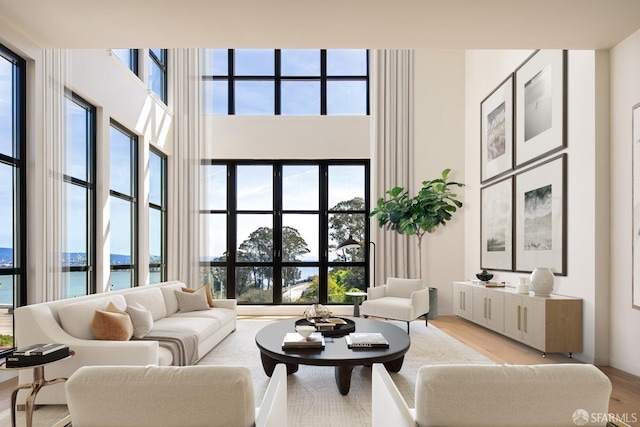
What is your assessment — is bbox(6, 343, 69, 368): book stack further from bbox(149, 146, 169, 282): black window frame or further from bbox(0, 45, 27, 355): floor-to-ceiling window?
bbox(149, 146, 169, 282): black window frame

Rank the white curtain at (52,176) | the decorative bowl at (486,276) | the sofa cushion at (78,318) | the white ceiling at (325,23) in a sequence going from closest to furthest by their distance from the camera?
the sofa cushion at (78,318)
the white ceiling at (325,23)
the white curtain at (52,176)
the decorative bowl at (486,276)

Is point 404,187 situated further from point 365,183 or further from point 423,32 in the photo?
point 423,32

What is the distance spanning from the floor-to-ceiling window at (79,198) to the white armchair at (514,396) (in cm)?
449

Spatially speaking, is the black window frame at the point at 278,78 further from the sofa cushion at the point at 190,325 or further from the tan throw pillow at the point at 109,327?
the tan throw pillow at the point at 109,327

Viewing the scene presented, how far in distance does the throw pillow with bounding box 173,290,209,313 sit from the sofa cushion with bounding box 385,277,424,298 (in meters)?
3.03

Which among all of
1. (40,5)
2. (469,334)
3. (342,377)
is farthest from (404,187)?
(40,5)

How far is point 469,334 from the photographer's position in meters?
6.09

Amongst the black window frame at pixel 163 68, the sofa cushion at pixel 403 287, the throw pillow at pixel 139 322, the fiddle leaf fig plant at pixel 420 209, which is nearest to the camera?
the throw pillow at pixel 139 322

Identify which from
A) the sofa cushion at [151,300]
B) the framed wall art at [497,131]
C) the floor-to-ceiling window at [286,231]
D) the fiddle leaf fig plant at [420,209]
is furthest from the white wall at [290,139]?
the sofa cushion at [151,300]

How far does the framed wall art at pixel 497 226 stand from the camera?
20.5 ft

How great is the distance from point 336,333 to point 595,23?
3.89 metres

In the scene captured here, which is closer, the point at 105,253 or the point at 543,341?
the point at 543,341

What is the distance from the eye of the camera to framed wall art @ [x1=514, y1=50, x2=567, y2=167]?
496 cm

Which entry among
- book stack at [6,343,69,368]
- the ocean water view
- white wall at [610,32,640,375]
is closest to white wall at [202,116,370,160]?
the ocean water view
